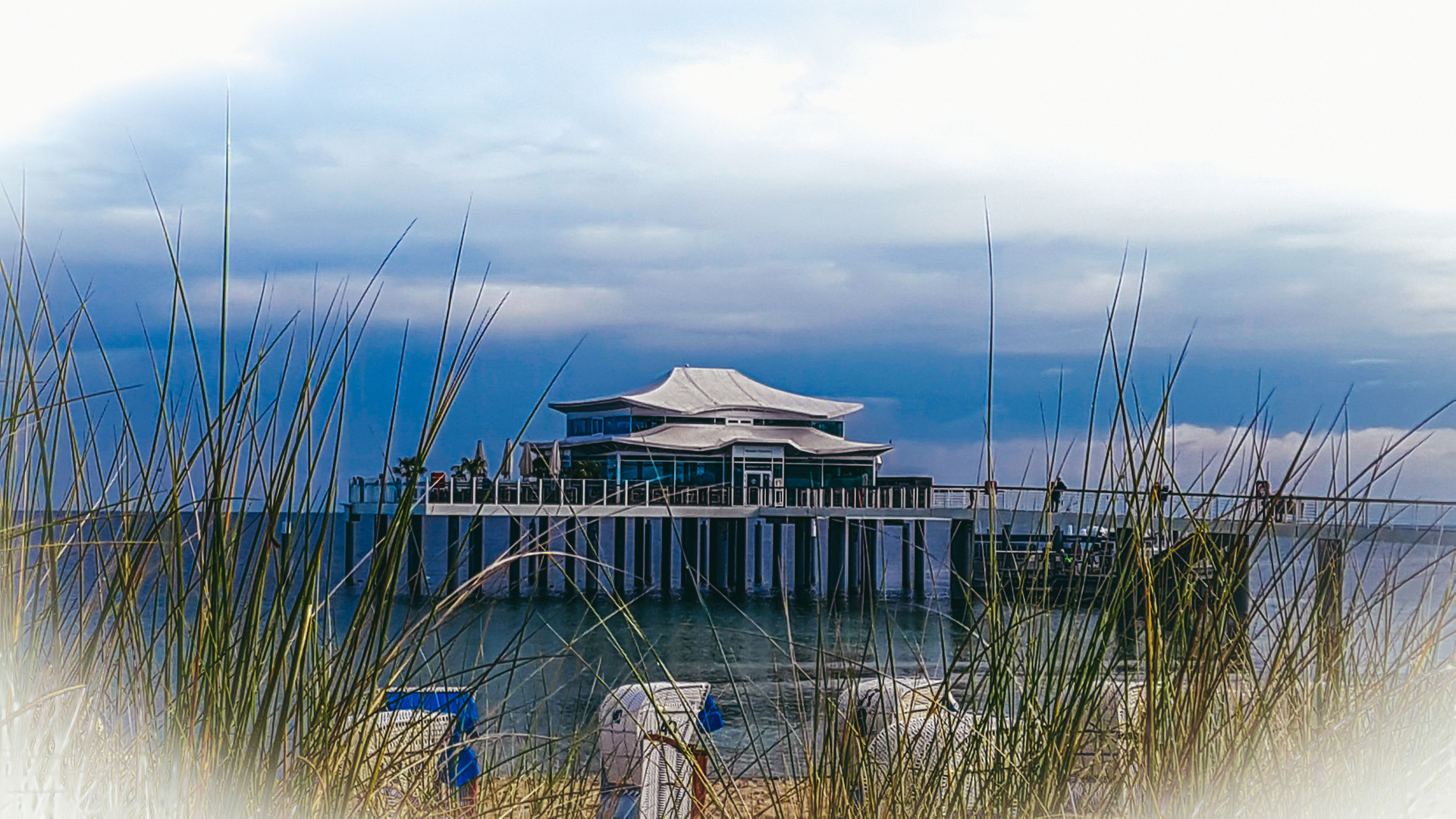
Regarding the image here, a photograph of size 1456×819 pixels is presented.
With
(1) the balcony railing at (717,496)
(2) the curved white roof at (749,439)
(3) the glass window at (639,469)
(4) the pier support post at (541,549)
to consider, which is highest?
(4) the pier support post at (541,549)

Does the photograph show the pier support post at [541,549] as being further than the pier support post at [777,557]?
No

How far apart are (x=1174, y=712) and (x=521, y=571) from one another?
27.8m

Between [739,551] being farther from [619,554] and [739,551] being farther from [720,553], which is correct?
[619,554]

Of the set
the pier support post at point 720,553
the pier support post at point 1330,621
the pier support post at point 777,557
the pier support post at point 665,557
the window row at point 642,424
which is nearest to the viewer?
the pier support post at point 1330,621

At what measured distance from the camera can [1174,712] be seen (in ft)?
5.19

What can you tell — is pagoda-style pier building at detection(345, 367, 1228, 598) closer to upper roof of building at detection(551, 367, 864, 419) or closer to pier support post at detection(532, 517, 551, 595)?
upper roof of building at detection(551, 367, 864, 419)

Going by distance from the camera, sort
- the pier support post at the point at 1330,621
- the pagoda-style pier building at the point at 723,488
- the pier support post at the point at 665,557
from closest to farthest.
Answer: the pier support post at the point at 1330,621
the pagoda-style pier building at the point at 723,488
the pier support post at the point at 665,557

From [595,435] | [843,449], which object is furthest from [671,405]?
[843,449]

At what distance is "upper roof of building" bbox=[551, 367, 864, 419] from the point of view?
29656 millimetres

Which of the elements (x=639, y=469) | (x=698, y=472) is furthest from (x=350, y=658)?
(x=698, y=472)

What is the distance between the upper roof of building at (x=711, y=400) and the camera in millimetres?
29656

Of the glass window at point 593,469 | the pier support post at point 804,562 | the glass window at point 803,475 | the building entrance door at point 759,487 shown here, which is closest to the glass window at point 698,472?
the building entrance door at point 759,487

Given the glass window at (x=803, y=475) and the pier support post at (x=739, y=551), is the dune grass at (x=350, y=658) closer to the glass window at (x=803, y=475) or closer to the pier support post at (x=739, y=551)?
the pier support post at (x=739, y=551)

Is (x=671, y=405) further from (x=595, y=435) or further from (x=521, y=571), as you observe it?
(x=521, y=571)
